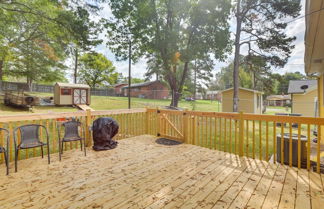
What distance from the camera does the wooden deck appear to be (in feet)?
6.44

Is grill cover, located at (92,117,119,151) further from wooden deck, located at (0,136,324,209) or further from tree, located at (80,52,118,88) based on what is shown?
tree, located at (80,52,118,88)

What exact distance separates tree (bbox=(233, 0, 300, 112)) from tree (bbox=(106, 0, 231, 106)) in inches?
52.9

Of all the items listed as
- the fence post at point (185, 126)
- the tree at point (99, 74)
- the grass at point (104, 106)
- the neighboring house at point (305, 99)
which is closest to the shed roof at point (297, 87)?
the neighboring house at point (305, 99)

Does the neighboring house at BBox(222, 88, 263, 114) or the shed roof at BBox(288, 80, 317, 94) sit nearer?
the shed roof at BBox(288, 80, 317, 94)

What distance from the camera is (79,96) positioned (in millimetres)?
13867

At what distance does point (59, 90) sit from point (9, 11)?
648cm

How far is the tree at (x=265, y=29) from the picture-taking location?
28.2ft

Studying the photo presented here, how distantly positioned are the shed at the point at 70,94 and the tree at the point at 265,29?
11819 millimetres

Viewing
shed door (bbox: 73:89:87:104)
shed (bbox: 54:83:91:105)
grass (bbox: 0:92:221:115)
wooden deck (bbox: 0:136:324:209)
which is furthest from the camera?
shed door (bbox: 73:89:87:104)

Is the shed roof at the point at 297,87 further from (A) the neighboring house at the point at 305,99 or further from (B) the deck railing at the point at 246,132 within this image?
(B) the deck railing at the point at 246,132

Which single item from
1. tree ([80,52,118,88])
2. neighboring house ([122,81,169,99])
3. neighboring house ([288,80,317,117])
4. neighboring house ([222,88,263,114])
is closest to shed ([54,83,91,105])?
neighboring house ([222,88,263,114])

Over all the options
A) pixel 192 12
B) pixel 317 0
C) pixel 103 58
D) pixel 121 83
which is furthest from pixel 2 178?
pixel 121 83

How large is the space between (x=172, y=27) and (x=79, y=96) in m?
9.45

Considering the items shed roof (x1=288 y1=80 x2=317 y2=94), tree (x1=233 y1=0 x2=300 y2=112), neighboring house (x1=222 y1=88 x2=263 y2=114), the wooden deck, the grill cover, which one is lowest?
the wooden deck
